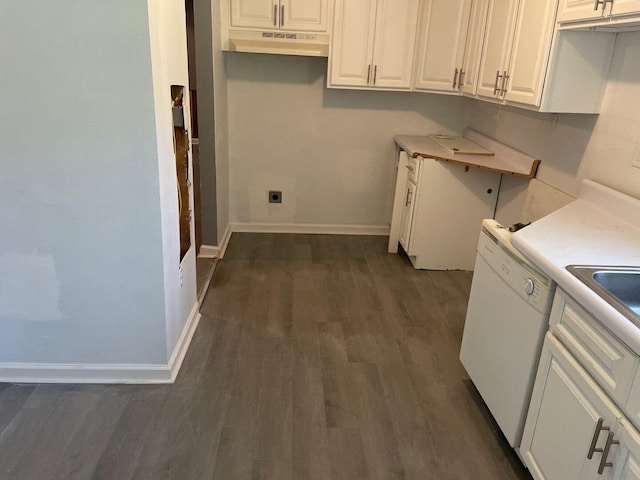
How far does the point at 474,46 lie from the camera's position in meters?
3.45

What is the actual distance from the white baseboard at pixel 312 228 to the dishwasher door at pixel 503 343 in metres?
2.30

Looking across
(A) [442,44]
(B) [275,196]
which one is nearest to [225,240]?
(B) [275,196]

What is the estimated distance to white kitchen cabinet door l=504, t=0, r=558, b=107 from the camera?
2459mm

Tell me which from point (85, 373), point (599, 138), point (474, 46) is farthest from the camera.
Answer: point (474, 46)

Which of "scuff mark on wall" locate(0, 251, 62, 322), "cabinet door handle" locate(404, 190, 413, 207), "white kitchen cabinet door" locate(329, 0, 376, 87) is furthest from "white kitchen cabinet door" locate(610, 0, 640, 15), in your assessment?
"scuff mark on wall" locate(0, 251, 62, 322)

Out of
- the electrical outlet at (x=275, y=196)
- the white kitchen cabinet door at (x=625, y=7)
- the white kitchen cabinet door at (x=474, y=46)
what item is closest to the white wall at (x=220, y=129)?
the electrical outlet at (x=275, y=196)

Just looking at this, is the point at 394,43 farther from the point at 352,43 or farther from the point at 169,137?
the point at 169,137

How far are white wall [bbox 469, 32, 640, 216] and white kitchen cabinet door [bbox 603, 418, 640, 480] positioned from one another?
1252 mm

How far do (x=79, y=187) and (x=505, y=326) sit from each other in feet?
5.90

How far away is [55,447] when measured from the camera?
1958 millimetres

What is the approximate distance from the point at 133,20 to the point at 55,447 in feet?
5.41

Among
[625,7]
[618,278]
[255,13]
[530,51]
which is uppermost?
[255,13]

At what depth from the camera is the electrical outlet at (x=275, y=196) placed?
14.6 ft

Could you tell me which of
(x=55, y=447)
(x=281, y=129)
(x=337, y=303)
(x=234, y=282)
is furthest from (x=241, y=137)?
(x=55, y=447)
